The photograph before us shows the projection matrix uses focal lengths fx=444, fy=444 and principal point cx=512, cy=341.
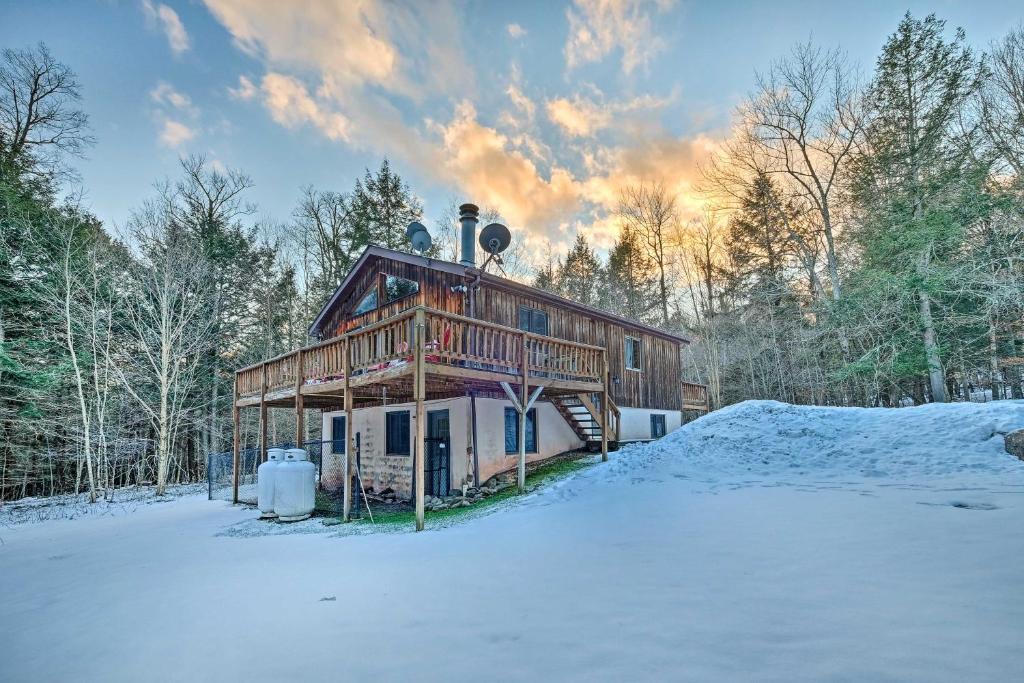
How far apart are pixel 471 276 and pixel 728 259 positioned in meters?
21.1

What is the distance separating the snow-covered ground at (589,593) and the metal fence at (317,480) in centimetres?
407

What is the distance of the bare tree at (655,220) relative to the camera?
2806 cm

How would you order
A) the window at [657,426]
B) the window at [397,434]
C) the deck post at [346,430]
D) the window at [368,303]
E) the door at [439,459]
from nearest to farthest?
the deck post at [346,430]
the door at [439,459]
the window at [397,434]
the window at [368,303]
the window at [657,426]

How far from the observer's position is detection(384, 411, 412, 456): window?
12.1 metres

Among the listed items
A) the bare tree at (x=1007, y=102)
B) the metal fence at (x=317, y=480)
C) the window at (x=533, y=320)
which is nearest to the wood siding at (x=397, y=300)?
the window at (x=533, y=320)

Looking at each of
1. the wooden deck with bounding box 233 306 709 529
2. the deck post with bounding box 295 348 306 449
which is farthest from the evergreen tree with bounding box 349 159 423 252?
the deck post with bounding box 295 348 306 449

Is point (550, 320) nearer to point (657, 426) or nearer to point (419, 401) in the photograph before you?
point (657, 426)

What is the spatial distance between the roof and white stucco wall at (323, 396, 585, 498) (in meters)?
3.10

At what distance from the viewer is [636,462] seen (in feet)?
34.2

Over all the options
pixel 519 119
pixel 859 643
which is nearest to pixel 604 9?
pixel 519 119

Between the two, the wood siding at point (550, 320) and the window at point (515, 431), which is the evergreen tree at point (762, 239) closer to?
the wood siding at point (550, 320)

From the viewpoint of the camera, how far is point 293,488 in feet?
30.9

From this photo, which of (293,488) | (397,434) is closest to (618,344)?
(397,434)

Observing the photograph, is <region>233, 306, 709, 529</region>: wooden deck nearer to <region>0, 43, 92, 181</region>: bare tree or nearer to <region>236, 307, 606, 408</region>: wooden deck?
<region>236, 307, 606, 408</region>: wooden deck
